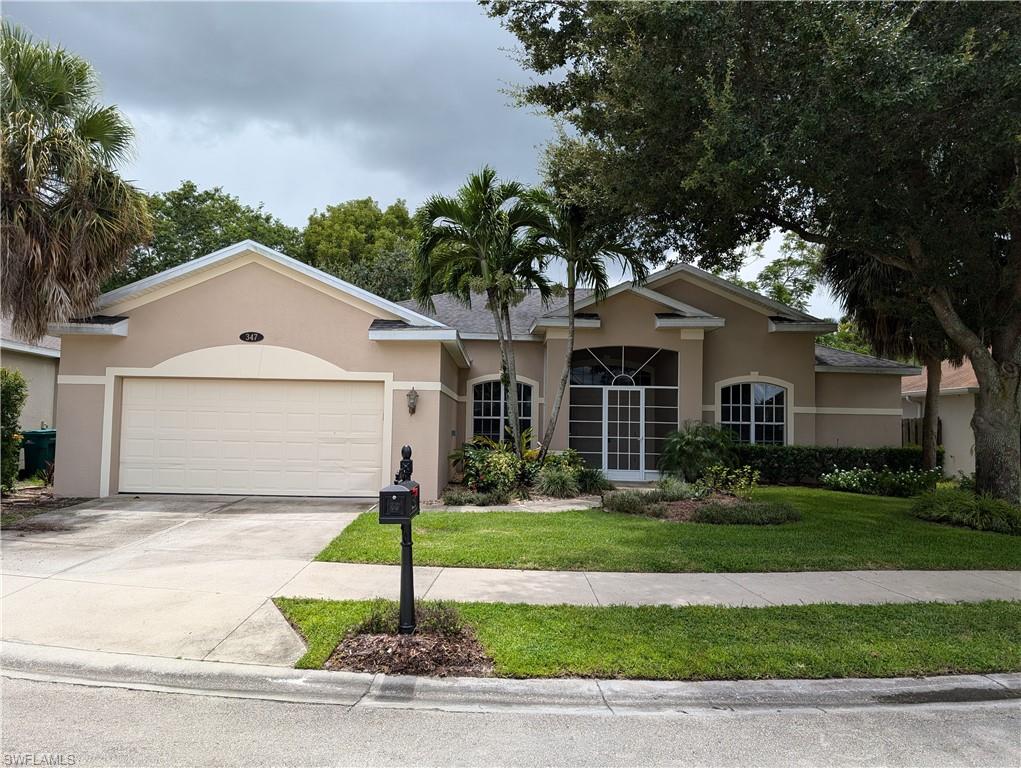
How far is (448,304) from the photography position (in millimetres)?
→ 20156

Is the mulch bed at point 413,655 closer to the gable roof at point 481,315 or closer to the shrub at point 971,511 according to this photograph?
the shrub at point 971,511

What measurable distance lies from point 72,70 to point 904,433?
2536cm

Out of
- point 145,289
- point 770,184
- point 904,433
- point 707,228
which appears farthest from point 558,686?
point 904,433

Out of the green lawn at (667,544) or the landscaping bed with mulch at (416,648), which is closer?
the landscaping bed with mulch at (416,648)

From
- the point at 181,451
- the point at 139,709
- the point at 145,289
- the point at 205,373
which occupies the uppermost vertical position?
the point at 145,289

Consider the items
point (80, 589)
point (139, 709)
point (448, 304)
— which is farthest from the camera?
point (448, 304)

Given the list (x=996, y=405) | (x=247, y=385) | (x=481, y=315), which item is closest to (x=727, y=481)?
(x=996, y=405)

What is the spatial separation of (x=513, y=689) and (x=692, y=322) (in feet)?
41.9

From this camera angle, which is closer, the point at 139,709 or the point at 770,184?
the point at 139,709

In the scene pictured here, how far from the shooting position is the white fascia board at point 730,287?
1780 cm

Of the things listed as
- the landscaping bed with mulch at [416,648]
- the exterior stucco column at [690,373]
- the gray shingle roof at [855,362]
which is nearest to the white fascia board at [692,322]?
the exterior stucco column at [690,373]

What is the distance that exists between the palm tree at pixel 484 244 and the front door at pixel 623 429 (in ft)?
11.4

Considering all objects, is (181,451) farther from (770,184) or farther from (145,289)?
(770,184)

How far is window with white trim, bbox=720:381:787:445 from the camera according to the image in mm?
17844
